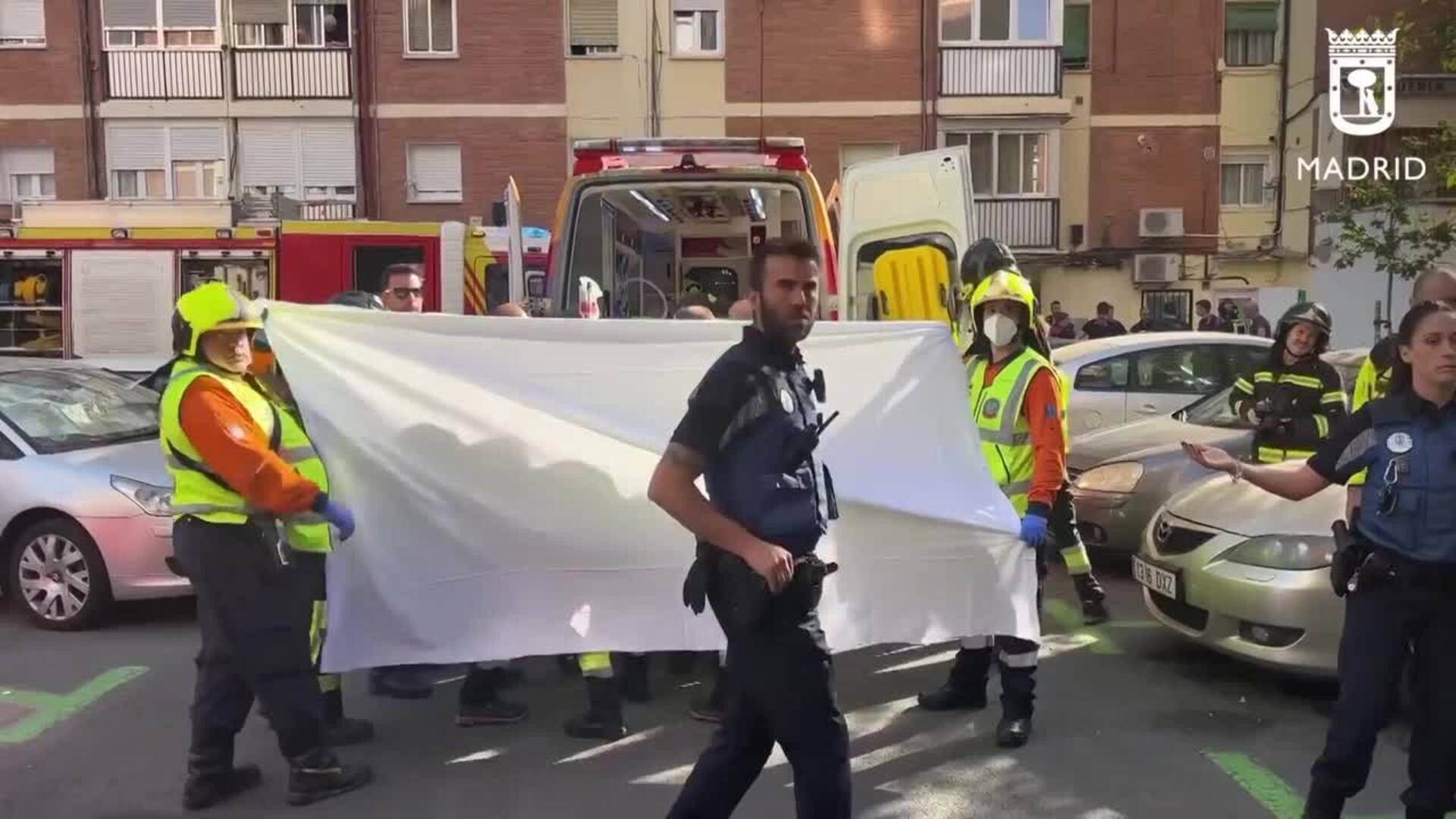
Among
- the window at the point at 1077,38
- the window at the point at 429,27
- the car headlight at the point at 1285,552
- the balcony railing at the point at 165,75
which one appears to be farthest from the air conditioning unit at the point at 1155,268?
the car headlight at the point at 1285,552

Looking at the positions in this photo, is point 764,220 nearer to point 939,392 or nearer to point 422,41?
point 939,392

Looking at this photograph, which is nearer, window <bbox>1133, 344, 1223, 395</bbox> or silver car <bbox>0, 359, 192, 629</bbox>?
silver car <bbox>0, 359, 192, 629</bbox>

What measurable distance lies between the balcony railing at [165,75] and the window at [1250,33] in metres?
20.6

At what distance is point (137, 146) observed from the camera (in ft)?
74.7

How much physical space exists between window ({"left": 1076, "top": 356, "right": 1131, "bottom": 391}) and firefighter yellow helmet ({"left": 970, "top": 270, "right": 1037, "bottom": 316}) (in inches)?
209

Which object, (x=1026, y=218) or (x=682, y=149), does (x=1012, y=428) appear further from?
(x=1026, y=218)

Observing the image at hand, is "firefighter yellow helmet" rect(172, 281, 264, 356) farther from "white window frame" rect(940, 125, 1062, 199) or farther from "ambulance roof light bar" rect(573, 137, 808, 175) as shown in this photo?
"white window frame" rect(940, 125, 1062, 199)

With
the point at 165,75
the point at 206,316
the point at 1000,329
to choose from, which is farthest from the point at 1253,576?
the point at 165,75

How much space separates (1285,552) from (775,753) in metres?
2.38

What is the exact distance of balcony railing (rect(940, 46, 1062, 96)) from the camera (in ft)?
74.0

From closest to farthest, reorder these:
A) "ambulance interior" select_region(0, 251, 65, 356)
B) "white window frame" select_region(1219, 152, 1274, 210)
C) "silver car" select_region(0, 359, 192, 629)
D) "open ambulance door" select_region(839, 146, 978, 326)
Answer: "silver car" select_region(0, 359, 192, 629) → "open ambulance door" select_region(839, 146, 978, 326) → "ambulance interior" select_region(0, 251, 65, 356) → "white window frame" select_region(1219, 152, 1274, 210)

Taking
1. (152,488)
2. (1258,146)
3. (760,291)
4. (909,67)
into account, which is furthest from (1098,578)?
(1258,146)

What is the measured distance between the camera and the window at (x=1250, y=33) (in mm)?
25625

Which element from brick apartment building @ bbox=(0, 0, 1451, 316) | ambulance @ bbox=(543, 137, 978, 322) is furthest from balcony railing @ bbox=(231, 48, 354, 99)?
ambulance @ bbox=(543, 137, 978, 322)
